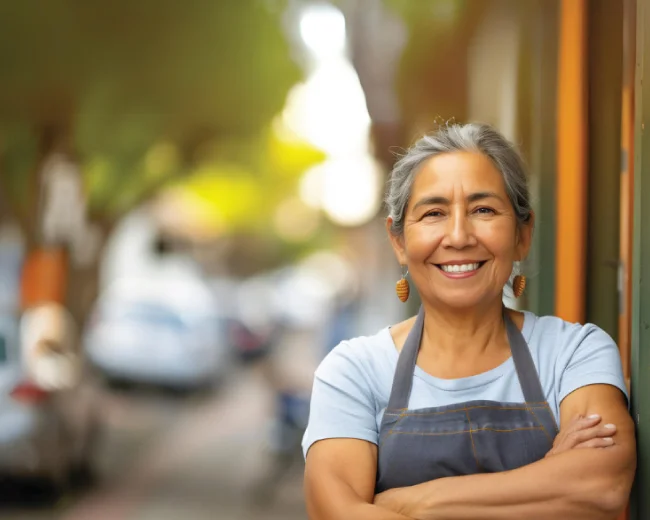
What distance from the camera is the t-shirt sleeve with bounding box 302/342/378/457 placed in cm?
189

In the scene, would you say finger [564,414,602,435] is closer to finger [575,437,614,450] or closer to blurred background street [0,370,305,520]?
finger [575,437,614,450]

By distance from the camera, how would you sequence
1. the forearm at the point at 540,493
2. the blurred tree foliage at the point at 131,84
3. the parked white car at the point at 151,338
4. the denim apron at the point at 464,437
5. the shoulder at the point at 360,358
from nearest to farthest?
the forearm at the point at 540,493, the denim apron at the point at 464,437, the shoulder at the point at 360,358, the blurred tree foliage at the point at 131,84, the parked white car at the point at 151,338

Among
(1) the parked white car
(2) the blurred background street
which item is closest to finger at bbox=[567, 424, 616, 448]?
(2) the blurred background street

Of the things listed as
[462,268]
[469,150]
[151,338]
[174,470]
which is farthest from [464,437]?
[151,338]

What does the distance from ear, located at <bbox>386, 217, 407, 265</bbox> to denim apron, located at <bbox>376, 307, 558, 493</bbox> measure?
1.06 ft

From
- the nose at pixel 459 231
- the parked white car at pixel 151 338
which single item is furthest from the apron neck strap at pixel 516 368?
the parked white car at pixel 151 338

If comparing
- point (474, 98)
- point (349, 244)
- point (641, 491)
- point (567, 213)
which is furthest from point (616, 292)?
point (349, 244)

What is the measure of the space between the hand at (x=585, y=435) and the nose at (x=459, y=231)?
0.41m

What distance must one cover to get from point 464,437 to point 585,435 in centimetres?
23

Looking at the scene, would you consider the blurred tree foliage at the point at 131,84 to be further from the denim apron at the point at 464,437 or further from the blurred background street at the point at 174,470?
the denim apron at the point at 464,437

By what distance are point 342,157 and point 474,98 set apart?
41.3 feet

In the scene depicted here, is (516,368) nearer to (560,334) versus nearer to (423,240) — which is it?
(560,334)

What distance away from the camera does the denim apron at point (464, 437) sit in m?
1.83

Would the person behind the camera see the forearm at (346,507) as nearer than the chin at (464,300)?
Yes
